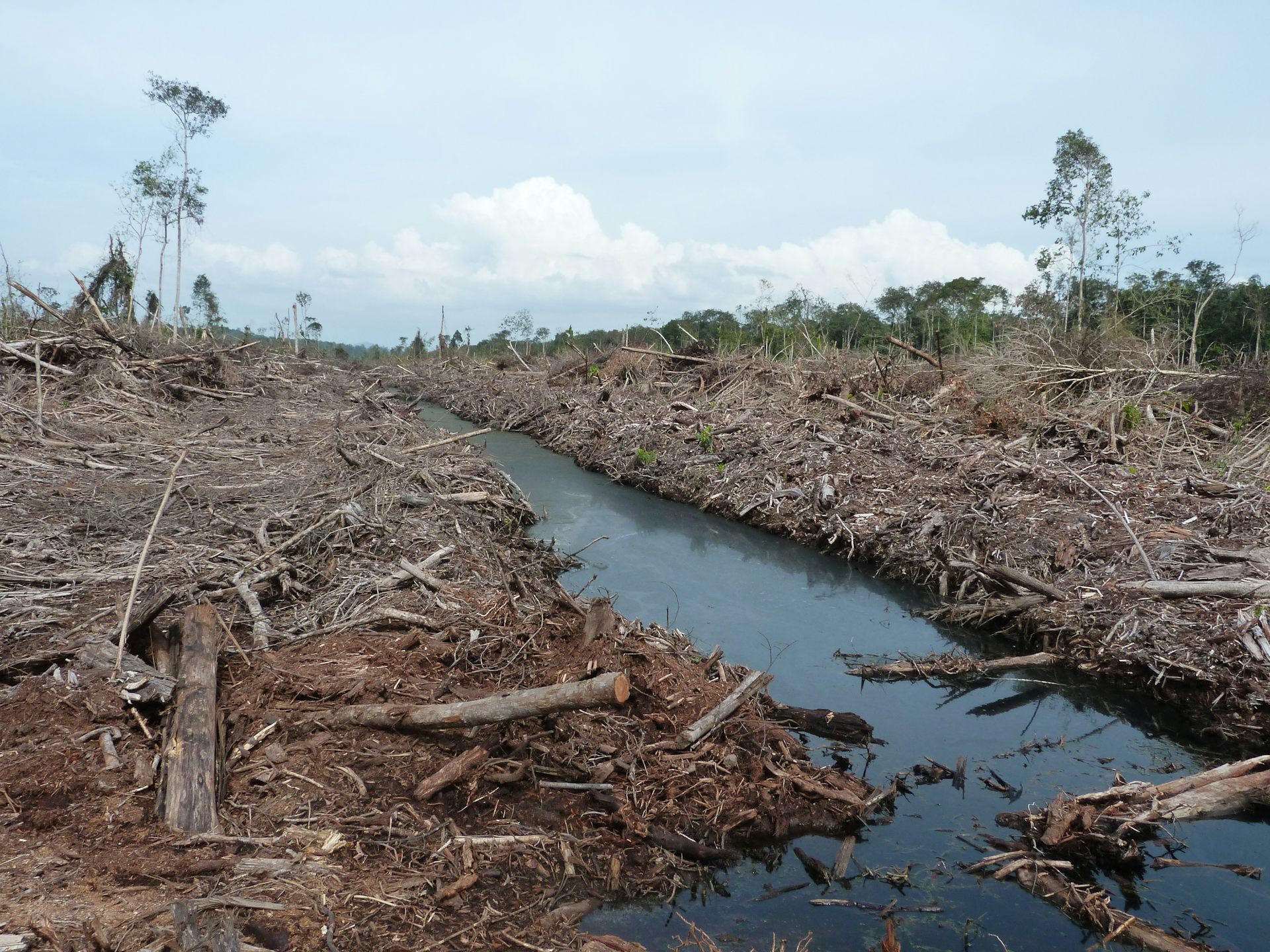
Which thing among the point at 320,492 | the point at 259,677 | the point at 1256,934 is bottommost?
the point at 1256,934

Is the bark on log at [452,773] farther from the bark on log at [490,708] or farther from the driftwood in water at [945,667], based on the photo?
the driftwood in water at [945,667]

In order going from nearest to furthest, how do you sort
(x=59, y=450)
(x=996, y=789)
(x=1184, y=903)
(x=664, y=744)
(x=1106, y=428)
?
(x=1184, y=903), (x=664, y=744), (x=996, y=789), (x=59, y=450), (x=1106, y=428)

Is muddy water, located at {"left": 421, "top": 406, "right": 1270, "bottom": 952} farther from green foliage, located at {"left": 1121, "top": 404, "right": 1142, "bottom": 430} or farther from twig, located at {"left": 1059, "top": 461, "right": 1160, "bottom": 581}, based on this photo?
green foliage, located at {"left": 1121, "top": 404, "right": 1142, "bottom": 430}

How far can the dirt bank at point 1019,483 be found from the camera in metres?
5.98

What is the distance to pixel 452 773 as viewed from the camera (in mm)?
3715

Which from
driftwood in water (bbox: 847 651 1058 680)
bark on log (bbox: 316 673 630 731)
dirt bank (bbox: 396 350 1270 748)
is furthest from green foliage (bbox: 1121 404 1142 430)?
bark on log (bbox: 316 673 630 731)

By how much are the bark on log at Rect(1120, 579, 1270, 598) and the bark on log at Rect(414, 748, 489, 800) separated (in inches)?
205

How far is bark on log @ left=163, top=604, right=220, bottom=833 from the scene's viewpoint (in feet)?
10.5

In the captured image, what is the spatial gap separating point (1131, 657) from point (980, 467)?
3.85 metres

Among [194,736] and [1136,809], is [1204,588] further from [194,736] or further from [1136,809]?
[194,736]

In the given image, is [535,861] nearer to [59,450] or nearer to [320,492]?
[320,492]

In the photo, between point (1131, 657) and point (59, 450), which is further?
point (59, 450)

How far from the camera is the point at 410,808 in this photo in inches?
140

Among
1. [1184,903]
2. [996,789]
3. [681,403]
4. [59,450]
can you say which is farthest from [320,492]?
[681,403]
